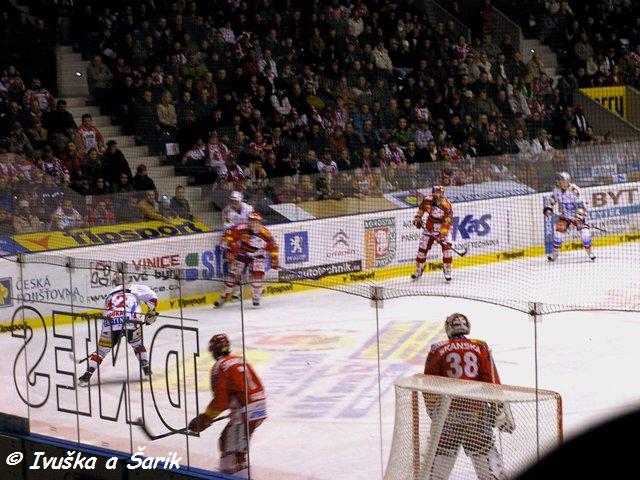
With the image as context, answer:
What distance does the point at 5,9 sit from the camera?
14539mm

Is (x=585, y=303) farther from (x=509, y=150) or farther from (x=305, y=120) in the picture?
(x=305, y=120)

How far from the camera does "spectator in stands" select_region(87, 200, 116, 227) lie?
11258 millimetres

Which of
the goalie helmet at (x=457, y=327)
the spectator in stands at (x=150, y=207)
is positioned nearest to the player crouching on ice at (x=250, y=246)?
the spectator in stands at (x=150, y=207)

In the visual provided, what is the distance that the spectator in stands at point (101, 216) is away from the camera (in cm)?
1126

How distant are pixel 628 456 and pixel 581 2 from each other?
839 inches

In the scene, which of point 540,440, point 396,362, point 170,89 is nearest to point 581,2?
point 170,89

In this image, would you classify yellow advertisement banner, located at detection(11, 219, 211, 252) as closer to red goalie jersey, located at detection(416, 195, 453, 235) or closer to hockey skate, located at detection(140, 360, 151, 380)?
red goalie jersey, located at detection(416, 195, 453, 235)

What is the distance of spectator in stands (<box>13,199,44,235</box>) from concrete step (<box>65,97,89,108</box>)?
15.2ft

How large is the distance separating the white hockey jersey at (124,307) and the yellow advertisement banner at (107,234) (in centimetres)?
555

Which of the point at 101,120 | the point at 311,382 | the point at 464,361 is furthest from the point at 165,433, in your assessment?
the point at 101,120

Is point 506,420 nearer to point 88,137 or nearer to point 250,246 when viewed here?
point 250,246

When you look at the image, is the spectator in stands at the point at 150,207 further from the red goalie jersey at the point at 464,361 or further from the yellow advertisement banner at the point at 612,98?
the yellow advertisement banner at the point at 612,98

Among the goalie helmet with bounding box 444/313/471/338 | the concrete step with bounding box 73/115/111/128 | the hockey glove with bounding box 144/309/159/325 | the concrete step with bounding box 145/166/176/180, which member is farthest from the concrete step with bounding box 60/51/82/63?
the goalie helmet with bounding box 444/313/471/338

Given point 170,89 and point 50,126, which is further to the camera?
point 170,89
